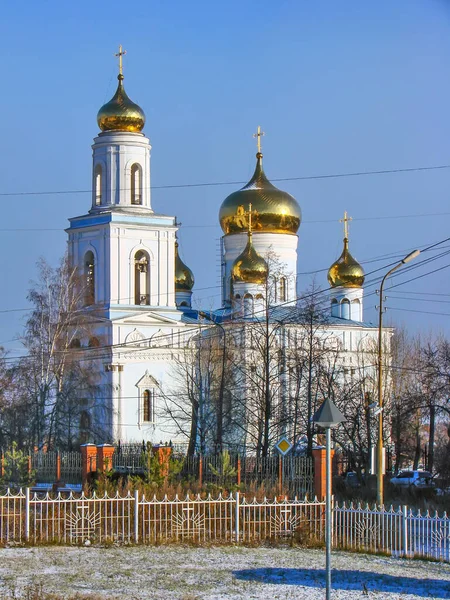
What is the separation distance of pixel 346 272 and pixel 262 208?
538 cm

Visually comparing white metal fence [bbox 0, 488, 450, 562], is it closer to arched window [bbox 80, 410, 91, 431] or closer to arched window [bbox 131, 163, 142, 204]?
arched window [bbox 80, 410, 91, 431]

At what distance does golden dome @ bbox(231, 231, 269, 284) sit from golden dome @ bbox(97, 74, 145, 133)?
6.99m

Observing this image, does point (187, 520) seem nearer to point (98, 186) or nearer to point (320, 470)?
point (320, 470)

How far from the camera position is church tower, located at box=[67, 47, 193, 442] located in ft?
159

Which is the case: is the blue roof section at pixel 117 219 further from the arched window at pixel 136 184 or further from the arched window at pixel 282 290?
the arched window at pixel 282 290

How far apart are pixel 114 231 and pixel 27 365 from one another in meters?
9.06

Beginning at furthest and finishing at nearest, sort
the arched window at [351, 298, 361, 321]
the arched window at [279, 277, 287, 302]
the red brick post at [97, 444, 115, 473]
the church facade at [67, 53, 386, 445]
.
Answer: the arched window at [351, 298, 361, 321]
the arched window at [279, 277, 287, 302]
the church facade at [67, 53, 386, 445]
the red brick post at [97, 444, 115, 473]

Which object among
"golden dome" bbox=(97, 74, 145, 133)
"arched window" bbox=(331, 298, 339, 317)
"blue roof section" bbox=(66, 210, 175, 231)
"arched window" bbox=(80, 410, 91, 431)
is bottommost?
"arched window" bbox=(80, 410, 91, 431)

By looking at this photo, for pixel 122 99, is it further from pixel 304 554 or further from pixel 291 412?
pixel 304 554

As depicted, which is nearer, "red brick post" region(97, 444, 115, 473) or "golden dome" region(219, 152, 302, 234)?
"red brick post" region(97, 444, 115, 473)

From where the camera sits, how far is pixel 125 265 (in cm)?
4903

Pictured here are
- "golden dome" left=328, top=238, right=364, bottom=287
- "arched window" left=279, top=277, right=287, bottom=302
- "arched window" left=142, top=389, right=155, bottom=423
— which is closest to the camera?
"arched window" left=142, top=389, right=155, bottom=423

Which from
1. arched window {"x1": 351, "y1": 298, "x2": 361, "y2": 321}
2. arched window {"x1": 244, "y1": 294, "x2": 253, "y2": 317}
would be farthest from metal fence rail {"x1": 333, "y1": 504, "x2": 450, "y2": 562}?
arched window {"x1": 351, "y1": 298, "x2": 361, "y2": 321}

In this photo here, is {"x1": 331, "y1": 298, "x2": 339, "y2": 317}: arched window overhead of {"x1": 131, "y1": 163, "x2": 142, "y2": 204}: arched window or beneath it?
beneath
